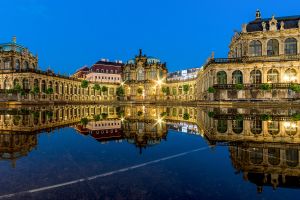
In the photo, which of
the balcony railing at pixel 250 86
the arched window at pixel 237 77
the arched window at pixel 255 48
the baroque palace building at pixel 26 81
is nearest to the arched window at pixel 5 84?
the baroque palace building at pixel 26 81

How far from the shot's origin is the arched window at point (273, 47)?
50.5 m

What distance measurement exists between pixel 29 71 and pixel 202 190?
64.1 m

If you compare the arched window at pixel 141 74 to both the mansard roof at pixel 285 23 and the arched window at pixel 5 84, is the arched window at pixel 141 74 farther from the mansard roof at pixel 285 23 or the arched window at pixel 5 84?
the mansard roof at pixel 285 23

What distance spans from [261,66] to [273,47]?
6.57 metres

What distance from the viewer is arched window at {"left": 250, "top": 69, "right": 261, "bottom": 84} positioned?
159 feet

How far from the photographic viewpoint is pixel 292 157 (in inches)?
283

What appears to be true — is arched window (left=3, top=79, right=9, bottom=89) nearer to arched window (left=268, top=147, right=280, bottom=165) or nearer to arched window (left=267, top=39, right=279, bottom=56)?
arched window (left=267, top=39, right=279, bottom=56)

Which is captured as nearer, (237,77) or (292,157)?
(292,157)

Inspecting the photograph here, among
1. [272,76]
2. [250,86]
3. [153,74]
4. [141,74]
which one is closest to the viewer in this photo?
[250,86]

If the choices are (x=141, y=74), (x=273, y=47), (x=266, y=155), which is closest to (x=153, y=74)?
(x=141, y=74)

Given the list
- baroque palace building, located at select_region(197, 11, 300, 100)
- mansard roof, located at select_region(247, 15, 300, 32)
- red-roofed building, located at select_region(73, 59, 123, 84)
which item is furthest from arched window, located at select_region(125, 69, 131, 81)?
mansard roof, located at select_region(247, 15, 300, 32)

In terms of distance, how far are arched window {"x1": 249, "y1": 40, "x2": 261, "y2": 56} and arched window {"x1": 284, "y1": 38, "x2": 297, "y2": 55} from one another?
5.42 m

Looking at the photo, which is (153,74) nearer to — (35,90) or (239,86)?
(35,90)

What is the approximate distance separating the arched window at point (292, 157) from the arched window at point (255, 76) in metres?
44.1
